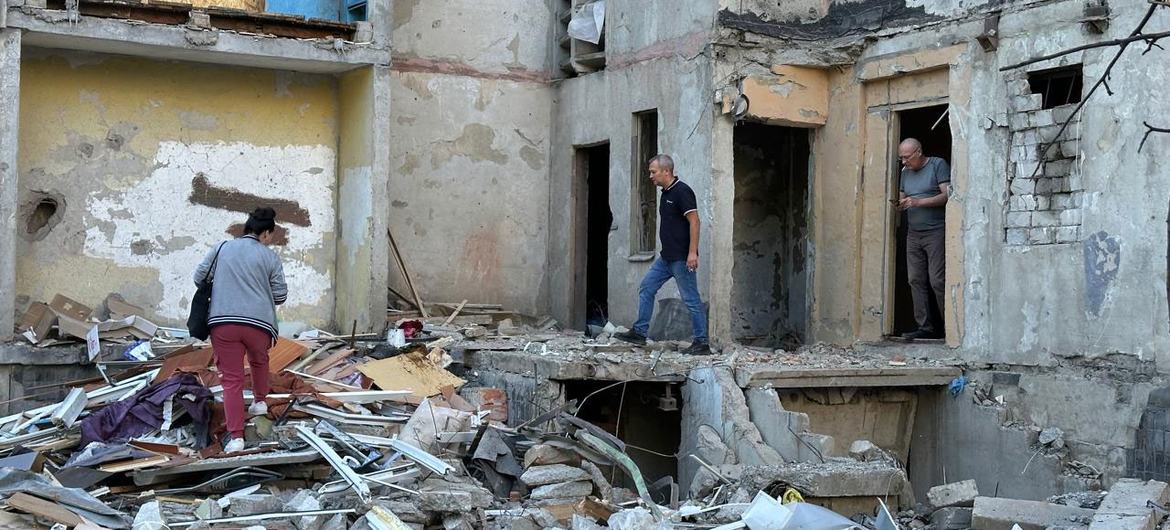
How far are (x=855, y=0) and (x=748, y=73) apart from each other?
140cm

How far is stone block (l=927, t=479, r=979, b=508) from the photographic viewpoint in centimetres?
906

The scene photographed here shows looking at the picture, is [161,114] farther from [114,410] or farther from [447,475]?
[447,475]

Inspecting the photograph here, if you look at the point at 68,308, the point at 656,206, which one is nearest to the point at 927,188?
the point at 656,206

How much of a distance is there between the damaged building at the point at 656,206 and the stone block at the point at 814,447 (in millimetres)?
32

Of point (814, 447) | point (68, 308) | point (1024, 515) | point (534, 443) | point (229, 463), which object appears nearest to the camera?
point (1024, 515)

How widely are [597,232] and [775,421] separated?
261 inches

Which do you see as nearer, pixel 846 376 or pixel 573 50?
pixel 846 376

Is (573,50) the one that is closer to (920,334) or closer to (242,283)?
(920,334)

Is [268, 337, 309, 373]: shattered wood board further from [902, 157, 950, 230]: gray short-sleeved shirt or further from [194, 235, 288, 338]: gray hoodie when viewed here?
[902, 157, 950, 230]: gray short-sleeved shirt

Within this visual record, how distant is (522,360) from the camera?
36.4 feet

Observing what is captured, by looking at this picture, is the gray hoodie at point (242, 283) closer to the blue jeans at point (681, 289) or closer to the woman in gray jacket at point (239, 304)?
the woman in gray jacket at point (239, 304)

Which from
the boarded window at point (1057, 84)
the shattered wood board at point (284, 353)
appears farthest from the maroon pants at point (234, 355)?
the boarded window at point (1057, 84)

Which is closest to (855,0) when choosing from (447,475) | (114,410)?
(447,475)

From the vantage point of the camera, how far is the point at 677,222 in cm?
1172
